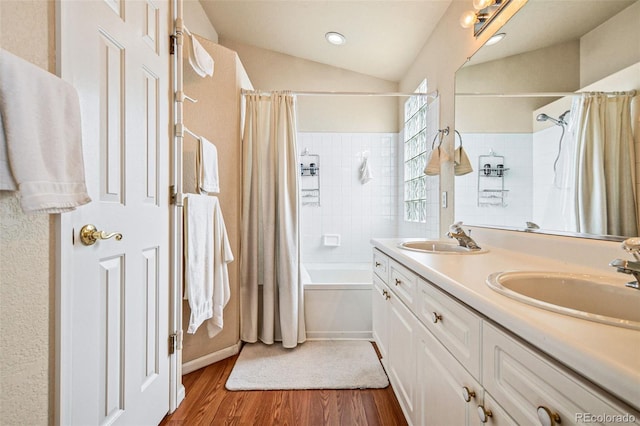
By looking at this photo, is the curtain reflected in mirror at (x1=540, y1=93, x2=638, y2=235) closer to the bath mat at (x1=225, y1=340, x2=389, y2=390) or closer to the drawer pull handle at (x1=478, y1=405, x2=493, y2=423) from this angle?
the drawer pull handle at (x1=478, y1=405, x2=493, y2=423)

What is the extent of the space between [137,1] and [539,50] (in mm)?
1740

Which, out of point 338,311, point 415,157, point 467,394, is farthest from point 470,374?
point 415,157

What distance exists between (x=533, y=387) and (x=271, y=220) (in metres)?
1.81

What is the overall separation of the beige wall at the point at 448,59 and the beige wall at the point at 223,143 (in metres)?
1.52

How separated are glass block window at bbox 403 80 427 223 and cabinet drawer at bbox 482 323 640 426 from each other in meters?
1.88

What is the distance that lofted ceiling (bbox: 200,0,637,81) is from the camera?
125cm

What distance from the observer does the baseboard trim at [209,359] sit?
5.94 ft

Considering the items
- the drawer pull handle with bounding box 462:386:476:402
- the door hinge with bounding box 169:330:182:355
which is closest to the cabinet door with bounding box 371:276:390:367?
the drawer pull handle with bounding box 462:386:476:402

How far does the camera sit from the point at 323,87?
3.14 m

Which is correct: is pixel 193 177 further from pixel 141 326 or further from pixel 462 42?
pixel 462 42

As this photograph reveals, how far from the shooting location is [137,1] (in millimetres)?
1183

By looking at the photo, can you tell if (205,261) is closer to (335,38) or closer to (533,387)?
(533,387)

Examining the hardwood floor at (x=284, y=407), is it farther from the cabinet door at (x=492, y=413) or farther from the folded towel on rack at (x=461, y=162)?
the folded towel on rack at (x=461, y=162)

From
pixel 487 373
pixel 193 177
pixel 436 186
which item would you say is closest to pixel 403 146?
pixel 436 186
